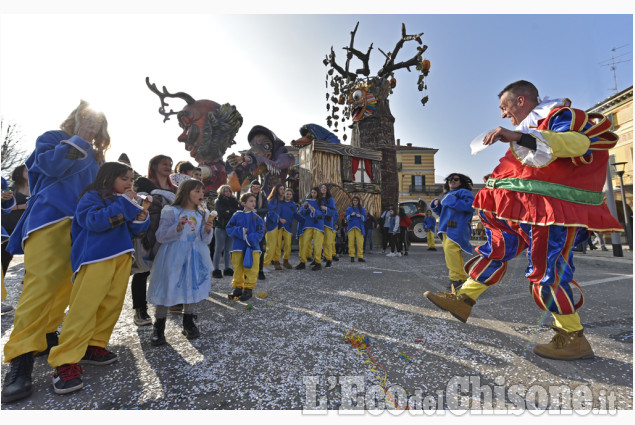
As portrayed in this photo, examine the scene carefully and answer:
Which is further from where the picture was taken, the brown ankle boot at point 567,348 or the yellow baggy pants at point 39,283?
the brown ankle boot at point 567,348

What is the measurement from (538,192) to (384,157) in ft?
34.0

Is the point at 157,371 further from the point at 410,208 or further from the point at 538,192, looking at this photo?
the point at 410,208

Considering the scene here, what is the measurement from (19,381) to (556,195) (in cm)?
362

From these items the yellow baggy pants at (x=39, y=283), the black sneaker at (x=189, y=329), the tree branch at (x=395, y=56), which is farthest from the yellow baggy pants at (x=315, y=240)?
the tree branch at (x=395, y=56)

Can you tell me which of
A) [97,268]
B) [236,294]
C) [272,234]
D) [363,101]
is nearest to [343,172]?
[363,101]

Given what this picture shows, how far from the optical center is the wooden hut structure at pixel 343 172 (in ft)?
32.8

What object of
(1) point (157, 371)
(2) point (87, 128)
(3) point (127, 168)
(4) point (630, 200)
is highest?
(4) point (630, 200)

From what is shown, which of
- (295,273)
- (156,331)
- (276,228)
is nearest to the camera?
(156,331)

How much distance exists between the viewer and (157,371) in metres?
1.86

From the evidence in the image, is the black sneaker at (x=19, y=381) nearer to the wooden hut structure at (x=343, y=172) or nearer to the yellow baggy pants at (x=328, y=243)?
the yellow baggy pants at (x=328, y=243)

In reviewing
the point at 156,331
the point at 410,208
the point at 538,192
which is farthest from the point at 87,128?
the point at 410,208

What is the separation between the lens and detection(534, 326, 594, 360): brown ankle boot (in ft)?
6.48

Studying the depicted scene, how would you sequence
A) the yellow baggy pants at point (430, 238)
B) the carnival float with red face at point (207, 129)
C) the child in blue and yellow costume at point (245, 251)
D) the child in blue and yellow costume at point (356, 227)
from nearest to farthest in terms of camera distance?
the child in blue and yellow costume at point (245, 251) < the child in blue and yellow costume at point (356, 227) < the carnival float with red face at point (207, 129) < the yellow baggy pants at point (430, 238)

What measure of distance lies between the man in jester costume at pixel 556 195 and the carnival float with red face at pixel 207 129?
894 centimetres
